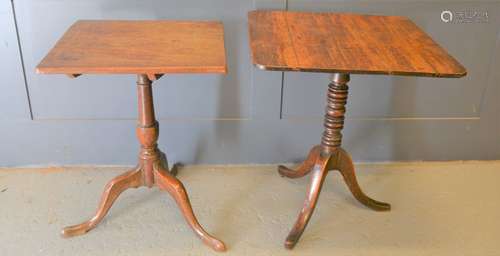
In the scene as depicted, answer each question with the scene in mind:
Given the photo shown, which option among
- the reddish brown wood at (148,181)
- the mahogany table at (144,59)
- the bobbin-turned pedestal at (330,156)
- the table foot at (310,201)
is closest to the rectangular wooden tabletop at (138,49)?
the mahogany table at (144,59)

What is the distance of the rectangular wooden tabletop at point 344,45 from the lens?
1.52 m

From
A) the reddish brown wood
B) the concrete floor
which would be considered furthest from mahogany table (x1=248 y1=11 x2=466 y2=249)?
the reddish brown wood

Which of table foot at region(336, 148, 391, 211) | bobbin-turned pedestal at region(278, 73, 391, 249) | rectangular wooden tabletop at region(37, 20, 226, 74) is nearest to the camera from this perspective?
rectangular wooden tabletop at region(37, 20, 226, 74)

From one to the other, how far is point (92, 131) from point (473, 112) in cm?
174

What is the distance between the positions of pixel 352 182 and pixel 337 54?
2.25 feet

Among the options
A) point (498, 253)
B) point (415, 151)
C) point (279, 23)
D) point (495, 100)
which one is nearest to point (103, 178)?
point (279, 23)

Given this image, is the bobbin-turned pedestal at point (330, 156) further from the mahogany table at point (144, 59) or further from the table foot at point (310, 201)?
Result: the mahogany table at point (144, 59)

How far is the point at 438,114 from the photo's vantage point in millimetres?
2400

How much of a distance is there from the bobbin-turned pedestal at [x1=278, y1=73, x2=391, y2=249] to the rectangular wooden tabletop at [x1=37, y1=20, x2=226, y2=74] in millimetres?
468

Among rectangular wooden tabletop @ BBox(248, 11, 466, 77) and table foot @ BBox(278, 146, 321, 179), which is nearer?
rectangular wooden tabletop @ BBox(248, 11, 466, 77)

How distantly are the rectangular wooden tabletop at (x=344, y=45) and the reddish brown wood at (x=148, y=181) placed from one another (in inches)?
20.3

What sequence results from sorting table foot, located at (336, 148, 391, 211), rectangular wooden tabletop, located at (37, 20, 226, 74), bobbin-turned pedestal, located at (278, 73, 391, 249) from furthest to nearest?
1. table foot, located at (336, 148, 391, 211)
2. bobbin-turned pedestal, located at (278, 73, 391, 249)
3. rectangular wooden tabletop, located at (37, 20, 226, 74)

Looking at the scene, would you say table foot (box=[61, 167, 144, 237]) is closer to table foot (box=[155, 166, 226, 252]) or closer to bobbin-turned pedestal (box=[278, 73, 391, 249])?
table foot (box=[155, 166, 226, 252])

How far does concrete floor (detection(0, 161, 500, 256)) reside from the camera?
1.94m
